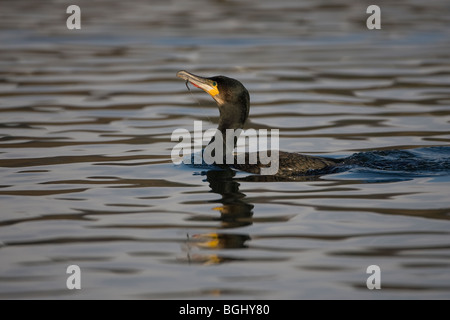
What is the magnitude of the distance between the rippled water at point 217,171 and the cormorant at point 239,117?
9.7 inches

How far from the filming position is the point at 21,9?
25688mm

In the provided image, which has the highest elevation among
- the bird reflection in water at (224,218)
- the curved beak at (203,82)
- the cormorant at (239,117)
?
the curved beak at (203,82)

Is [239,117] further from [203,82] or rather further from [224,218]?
[224,218]

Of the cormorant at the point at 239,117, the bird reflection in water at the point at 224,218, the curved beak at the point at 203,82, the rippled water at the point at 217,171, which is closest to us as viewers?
the rippled water at the point at 217,171

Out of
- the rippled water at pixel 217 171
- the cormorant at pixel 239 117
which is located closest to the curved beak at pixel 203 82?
the cormorant at pixel 239 117

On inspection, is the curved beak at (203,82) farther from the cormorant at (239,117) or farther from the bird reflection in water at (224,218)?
the bird reflection in water at (224,218)

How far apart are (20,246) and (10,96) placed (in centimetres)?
814

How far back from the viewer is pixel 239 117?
9.72m

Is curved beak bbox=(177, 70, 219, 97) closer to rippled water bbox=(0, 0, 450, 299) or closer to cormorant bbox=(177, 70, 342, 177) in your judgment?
cormorant bbox=(177, 70, 342, 177)

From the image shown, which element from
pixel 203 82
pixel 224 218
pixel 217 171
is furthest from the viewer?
pixel 203 82

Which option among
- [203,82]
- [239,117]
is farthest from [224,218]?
[203,82]

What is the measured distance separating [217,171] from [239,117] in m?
0.77

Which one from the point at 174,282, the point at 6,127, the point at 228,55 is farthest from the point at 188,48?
the point at 174,282

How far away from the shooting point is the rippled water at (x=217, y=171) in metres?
6.02
